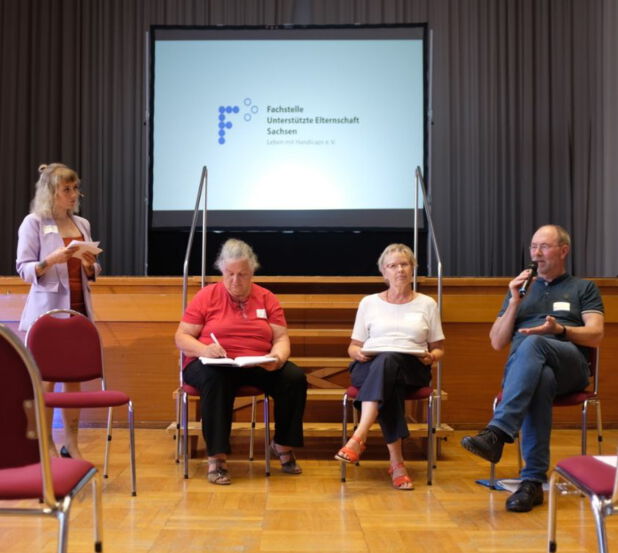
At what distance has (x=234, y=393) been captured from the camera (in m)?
3.59

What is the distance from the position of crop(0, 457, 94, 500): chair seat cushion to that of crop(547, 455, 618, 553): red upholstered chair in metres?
1.13

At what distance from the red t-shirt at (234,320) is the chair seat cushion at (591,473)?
1944mm

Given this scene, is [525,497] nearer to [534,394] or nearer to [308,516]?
[534,394]

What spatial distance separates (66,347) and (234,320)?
0.75 metres

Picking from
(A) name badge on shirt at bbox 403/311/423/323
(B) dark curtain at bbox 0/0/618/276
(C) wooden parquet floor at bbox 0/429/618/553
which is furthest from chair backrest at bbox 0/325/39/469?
(B) dark curtain at bbox 0/0/618/276

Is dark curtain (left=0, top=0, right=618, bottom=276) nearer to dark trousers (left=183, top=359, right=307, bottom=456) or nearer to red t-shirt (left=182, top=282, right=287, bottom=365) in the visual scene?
red t-shirt (left=182, top=282, right=287, bottom=365)

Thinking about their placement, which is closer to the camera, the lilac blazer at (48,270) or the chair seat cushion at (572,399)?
the chair seat cushion at (572,399)

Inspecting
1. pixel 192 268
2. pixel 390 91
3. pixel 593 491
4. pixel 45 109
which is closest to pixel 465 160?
pixel 390 91

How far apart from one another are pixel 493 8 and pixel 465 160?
138cm

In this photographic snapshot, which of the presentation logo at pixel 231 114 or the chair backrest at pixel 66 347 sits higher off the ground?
the presentation logo at pixel 231 114

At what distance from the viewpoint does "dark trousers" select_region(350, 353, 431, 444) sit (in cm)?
346

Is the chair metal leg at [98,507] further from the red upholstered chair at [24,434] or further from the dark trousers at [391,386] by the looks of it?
the dark trousers at [391,386]

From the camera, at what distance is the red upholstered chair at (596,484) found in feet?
5.61

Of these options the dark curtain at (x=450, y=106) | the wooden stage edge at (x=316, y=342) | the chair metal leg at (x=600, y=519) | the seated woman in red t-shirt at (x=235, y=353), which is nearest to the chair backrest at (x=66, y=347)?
the seated woman in red t-shirt at (x=235, y=353)
